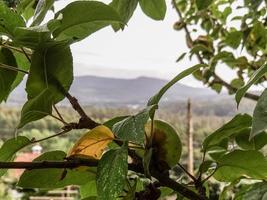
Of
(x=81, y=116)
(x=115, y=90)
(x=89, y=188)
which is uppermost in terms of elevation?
(x=81, y=116)

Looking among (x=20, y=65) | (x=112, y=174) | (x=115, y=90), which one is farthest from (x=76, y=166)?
(x=115, y=90)

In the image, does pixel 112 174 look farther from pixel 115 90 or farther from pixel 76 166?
pixel 115 90

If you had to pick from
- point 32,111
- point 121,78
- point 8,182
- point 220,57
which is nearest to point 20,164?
point 32,111

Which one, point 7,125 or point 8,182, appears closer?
point 7,125

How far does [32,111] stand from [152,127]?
90mm

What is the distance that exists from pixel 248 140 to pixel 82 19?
0.23m

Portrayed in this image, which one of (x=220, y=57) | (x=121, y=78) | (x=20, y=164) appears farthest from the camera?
(x=121, y=78)

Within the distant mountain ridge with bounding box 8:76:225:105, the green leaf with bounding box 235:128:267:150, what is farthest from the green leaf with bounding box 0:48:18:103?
the distant mountain ridge with bounding box 8:76:225:105

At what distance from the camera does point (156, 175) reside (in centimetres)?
32

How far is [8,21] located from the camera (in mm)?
288

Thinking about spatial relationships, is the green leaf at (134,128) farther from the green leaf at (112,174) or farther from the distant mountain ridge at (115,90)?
the distant mountain ridge at (115,90)

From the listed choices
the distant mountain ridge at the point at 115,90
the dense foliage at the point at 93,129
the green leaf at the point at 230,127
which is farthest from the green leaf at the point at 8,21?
the distant mountain ridge at the point at 115,90

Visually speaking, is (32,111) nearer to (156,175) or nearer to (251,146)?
(156,175)

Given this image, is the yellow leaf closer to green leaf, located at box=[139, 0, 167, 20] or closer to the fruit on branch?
the fruit on branch
